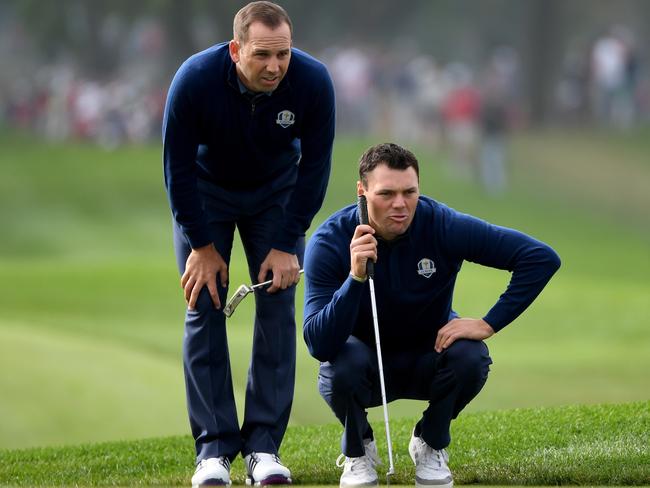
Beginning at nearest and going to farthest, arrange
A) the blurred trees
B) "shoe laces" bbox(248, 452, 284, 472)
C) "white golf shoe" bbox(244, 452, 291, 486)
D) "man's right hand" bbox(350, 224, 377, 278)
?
1. "man's right hand" bbox(350, 224, 377, 278)
2. "white golf shoe" bbox(244, 452, 291, 486)
3. "shoe laces" bbox(248, 452, 284, 472)
4. the blurred trees

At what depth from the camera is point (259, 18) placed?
4902 mm

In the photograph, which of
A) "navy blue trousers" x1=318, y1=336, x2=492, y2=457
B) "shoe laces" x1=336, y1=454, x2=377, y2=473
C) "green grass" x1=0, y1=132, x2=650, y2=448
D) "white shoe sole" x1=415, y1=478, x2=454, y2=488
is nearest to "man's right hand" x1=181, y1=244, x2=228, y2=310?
"navy blue trousers" x1=318, y1=336, x2=492, y2=457

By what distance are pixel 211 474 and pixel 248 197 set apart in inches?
41.5

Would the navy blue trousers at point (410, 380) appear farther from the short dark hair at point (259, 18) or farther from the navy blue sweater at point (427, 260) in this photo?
the short dark hair at point (259, 18)

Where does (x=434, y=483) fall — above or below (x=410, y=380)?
below

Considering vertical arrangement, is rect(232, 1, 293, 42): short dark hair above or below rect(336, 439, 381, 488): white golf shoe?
above

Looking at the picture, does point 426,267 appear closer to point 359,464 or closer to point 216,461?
point 359,464

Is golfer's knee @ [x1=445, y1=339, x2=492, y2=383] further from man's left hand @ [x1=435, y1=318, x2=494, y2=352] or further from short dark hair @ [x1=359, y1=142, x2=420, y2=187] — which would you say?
short dark hair @ [x1=359, y1=142, x2=420, y2=187]

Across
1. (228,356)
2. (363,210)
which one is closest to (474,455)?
(228,356)

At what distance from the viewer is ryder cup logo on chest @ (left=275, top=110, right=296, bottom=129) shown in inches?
202

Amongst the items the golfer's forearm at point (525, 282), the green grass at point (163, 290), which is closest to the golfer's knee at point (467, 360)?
the golfer's forearm at point (525, 282)

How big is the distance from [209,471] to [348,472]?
49cm

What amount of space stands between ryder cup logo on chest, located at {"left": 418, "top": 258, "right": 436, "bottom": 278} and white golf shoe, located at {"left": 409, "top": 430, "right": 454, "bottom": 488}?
61 cm

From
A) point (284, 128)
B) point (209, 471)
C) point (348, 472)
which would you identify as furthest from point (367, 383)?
point (284, 128)
